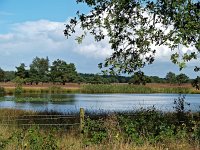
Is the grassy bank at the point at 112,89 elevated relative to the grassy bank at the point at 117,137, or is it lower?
elevated

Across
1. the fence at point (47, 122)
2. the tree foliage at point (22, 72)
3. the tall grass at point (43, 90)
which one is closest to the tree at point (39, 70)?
the tree foliage at point (22, 72)

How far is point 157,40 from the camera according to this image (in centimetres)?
1252

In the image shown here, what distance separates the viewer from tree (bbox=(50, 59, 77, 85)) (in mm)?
129875

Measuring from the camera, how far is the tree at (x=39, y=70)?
129375mm

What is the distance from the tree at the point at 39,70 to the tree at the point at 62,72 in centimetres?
306

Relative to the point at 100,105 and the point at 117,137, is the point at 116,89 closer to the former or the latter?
the point at 100,105

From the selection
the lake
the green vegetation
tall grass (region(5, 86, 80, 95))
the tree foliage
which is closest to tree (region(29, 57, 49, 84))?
the tree foliage

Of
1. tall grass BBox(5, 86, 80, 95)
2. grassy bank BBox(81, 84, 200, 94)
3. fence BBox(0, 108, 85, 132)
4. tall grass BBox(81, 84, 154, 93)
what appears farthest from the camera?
tall grass BBox(5, 86, 80, 95)

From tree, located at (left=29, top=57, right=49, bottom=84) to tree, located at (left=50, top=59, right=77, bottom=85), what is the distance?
3062 mm

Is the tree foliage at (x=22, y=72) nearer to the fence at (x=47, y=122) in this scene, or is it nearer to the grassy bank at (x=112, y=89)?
A: the grassy bank at (x=112, y=89)

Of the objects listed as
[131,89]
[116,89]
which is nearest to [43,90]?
[116,89]

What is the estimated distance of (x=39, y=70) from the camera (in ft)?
472

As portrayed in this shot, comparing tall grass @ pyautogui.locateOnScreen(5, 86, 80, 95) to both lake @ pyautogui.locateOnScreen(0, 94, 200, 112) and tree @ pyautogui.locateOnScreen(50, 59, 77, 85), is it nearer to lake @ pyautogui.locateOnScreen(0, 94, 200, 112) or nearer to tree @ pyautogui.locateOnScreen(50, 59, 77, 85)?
tree @ pyautogui.locateOnScreen(50, 59, 77, 85)

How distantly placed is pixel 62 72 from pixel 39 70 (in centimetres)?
1567
